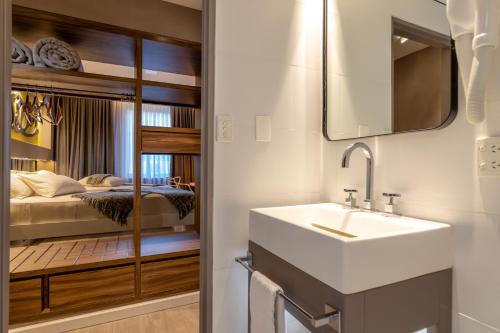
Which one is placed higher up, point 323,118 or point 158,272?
point 323,118

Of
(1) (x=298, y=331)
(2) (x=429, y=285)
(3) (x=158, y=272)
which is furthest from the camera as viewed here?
(3) (x=158, y=272)

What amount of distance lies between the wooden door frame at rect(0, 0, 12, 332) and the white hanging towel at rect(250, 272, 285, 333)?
1.01 m

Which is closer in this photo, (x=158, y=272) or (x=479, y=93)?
(x=479, y=93)

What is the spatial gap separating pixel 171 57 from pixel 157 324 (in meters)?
2.17

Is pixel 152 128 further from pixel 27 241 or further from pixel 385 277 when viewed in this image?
pixel 385 277

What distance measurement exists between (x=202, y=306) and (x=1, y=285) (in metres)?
0.82

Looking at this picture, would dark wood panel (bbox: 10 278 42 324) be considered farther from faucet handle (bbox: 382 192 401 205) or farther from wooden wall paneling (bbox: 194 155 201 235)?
faucet handle (bbox: 382 192 401 205)

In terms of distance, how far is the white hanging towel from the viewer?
0.87 metres

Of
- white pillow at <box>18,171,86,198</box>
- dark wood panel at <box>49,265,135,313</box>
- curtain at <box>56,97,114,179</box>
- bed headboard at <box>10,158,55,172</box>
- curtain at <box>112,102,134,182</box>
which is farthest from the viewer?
curtain at <box>112,102,134,182</box>

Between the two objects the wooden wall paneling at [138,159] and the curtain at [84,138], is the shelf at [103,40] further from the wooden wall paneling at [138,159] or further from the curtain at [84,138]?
the curtain at [84,138]

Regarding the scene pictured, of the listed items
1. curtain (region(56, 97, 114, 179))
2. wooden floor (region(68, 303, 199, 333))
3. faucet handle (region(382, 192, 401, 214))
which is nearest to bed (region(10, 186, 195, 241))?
wooden floor (region(68, 303, 199, 333))

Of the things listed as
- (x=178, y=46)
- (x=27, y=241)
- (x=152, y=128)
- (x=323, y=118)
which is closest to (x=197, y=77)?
(x=178, y=46)

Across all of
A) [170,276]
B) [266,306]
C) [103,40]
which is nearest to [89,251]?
[170,276]

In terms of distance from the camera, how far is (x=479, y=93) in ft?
2.20
